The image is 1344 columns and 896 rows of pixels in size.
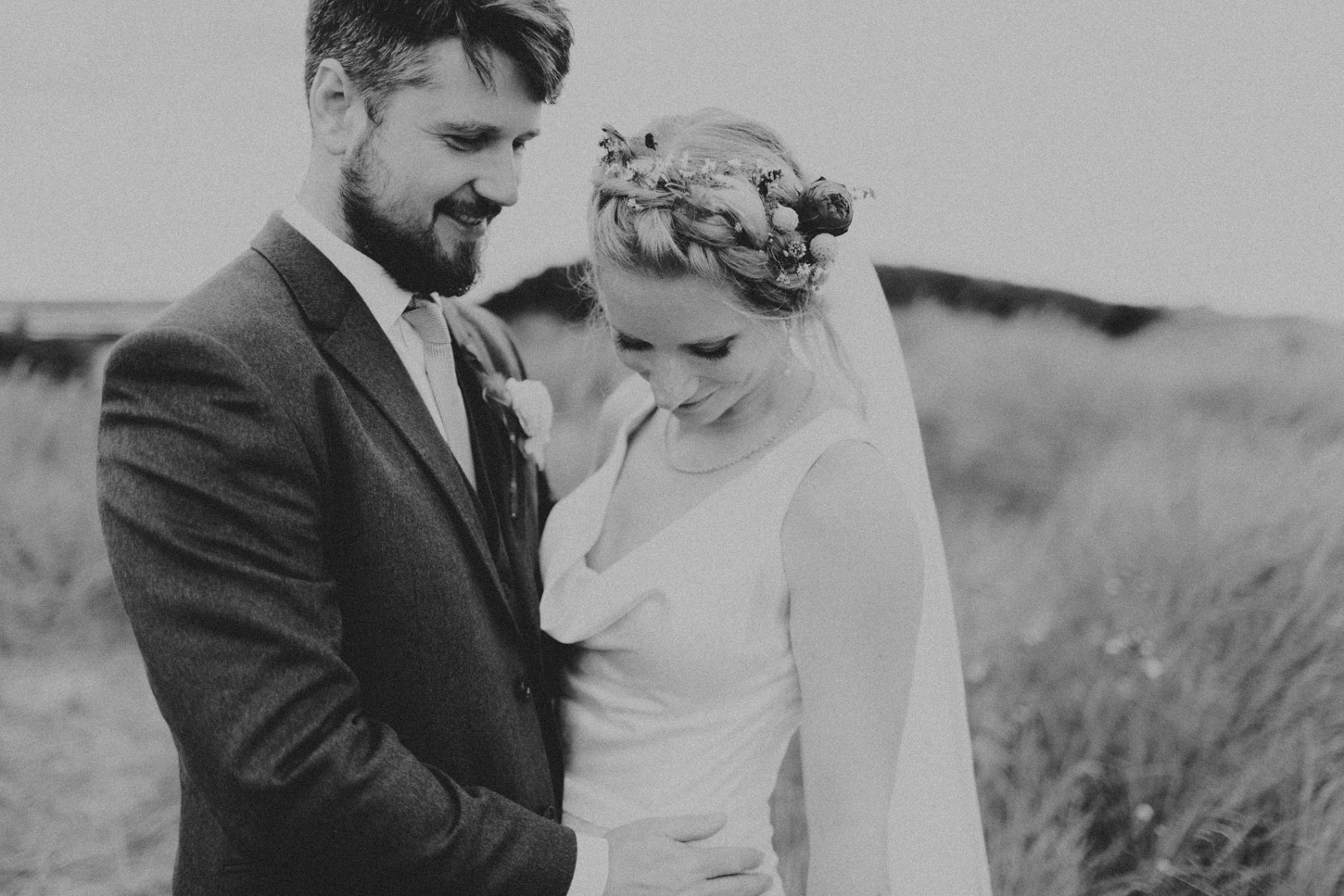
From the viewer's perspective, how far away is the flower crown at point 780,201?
2061 mm

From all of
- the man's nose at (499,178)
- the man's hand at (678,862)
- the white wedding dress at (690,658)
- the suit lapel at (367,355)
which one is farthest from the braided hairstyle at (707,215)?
the man's hand at (678,862)

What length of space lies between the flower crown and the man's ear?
1.72 ft

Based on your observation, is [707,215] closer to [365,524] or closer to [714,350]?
[714,350]

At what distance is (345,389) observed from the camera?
1.89 meters

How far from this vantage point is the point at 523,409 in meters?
2.32

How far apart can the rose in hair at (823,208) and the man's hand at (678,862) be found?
3.87ft

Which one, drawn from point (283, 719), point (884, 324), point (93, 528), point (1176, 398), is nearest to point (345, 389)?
point (283, 719)

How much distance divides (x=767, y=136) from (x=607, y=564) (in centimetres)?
94

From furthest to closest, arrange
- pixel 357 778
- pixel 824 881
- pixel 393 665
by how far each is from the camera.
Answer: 1. pixel 824 881
2. pixel 393 665
3. pixel 357 778

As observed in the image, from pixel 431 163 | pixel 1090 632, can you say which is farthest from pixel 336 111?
pixel 1090 632

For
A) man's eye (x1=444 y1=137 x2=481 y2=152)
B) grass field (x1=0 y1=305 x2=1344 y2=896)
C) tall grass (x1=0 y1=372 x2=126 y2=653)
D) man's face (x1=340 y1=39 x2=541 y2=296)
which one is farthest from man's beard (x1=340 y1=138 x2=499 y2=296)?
tall grass (x1=0 y1=372 x2=126 y2=653)

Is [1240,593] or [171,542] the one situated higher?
[171,542]

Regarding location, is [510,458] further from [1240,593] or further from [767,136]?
[1240,593]

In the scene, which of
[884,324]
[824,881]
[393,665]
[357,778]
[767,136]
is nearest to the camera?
[357,778]
